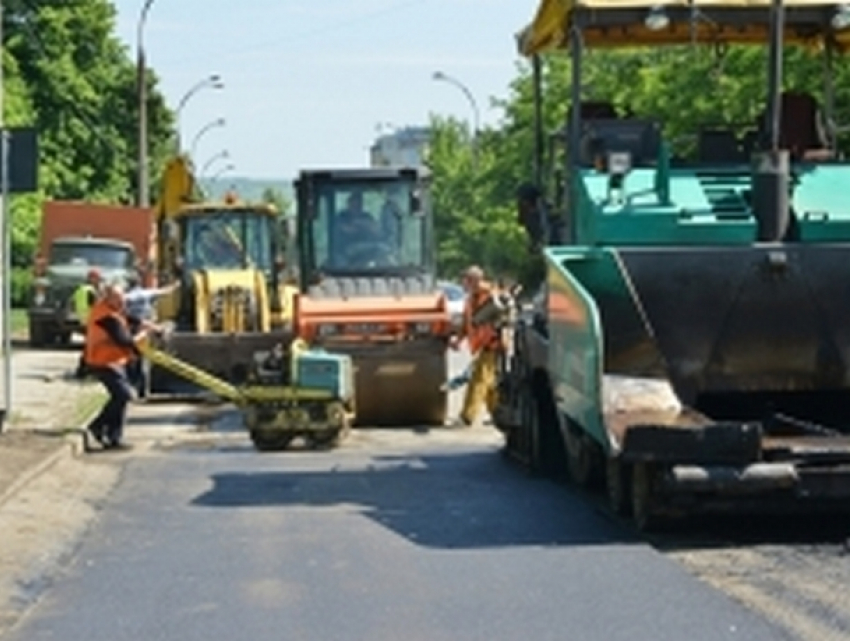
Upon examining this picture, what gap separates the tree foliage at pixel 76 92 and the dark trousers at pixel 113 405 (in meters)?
43.9

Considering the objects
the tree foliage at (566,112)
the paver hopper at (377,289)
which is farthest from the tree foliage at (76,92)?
the paver hopper at (377,289)

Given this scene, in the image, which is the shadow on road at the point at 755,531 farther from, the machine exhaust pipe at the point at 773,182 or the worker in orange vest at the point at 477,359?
the worker in orange vest at the point at 477,359

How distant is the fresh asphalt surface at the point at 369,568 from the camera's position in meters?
9.99

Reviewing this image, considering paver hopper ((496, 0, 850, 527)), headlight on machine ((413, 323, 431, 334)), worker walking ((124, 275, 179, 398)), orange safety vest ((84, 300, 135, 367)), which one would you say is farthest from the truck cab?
paver hopper ((496, 0, 850, 527))

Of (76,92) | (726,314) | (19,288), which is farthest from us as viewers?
(76,92)

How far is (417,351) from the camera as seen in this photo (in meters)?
22.4

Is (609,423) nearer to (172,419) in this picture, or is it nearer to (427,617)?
(427,617)

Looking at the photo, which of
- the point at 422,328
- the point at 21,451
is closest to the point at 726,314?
the point at 21,451

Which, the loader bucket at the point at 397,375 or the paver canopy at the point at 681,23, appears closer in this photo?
the paver canopy at the point at 681,23

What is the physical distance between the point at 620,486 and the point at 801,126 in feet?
11.8

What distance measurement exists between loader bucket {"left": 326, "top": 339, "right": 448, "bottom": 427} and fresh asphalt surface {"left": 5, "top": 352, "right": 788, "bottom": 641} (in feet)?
16.8

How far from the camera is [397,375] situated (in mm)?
22375

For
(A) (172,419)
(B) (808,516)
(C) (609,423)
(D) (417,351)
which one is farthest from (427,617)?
(A) (172,419)

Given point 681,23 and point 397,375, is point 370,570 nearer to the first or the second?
point 681,23
